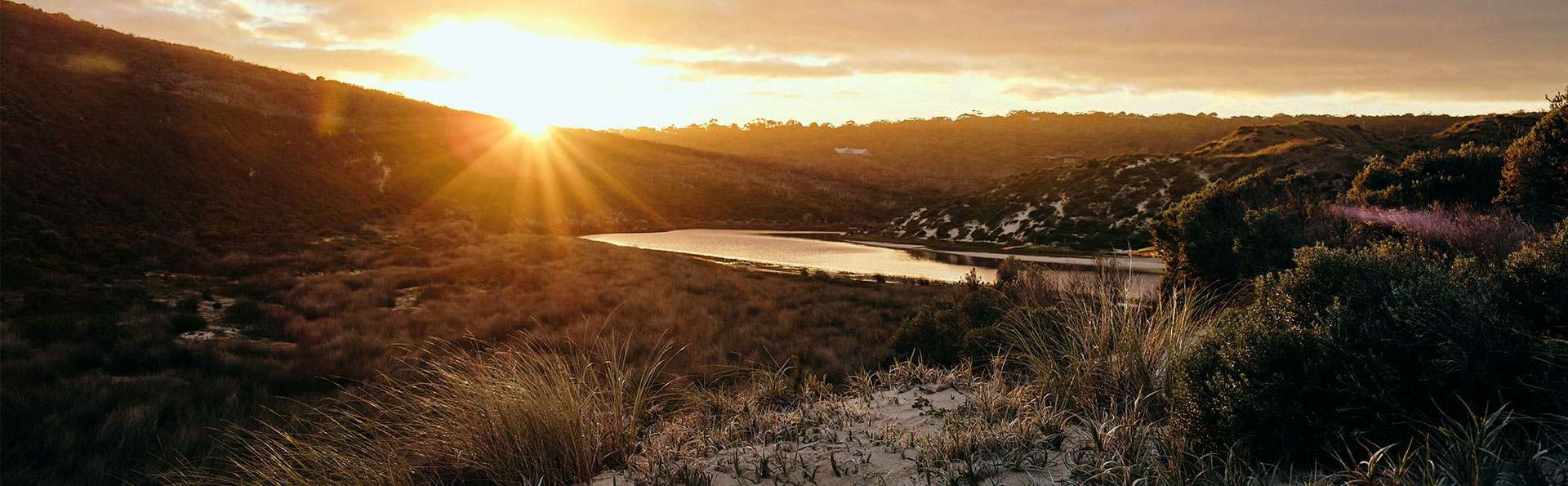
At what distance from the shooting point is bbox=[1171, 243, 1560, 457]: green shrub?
3.21 metres

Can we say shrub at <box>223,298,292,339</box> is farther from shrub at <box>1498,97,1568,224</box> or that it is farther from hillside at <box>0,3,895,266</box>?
shrub at <box>1498,97,1568,224</box>

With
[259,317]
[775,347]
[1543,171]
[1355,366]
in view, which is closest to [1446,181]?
[1543,171]

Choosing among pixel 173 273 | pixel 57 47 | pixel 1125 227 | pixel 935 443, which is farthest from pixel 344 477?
pixel 57 47

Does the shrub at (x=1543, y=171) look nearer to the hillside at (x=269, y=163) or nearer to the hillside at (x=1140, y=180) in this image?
the hillside at (x=1140, y=180)

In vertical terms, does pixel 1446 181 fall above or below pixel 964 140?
below

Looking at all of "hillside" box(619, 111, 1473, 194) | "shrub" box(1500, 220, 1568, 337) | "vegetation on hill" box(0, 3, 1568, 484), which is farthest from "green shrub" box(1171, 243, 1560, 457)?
"hillside" box(619, 111, 1473, 194)

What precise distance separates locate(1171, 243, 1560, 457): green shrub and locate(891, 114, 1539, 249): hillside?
2377 cm

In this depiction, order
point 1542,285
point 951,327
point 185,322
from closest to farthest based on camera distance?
point 1542,285, point 951,327, point 185,322

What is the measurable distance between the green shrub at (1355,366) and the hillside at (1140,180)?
78.0ft

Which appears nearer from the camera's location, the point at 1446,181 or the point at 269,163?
the point at 1446,181

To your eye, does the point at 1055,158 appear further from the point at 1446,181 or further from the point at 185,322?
the point at 185,322

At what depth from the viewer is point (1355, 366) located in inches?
135

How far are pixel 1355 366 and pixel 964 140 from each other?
133 m

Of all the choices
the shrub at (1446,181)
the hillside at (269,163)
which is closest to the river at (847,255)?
the shrub at (1446,181)
